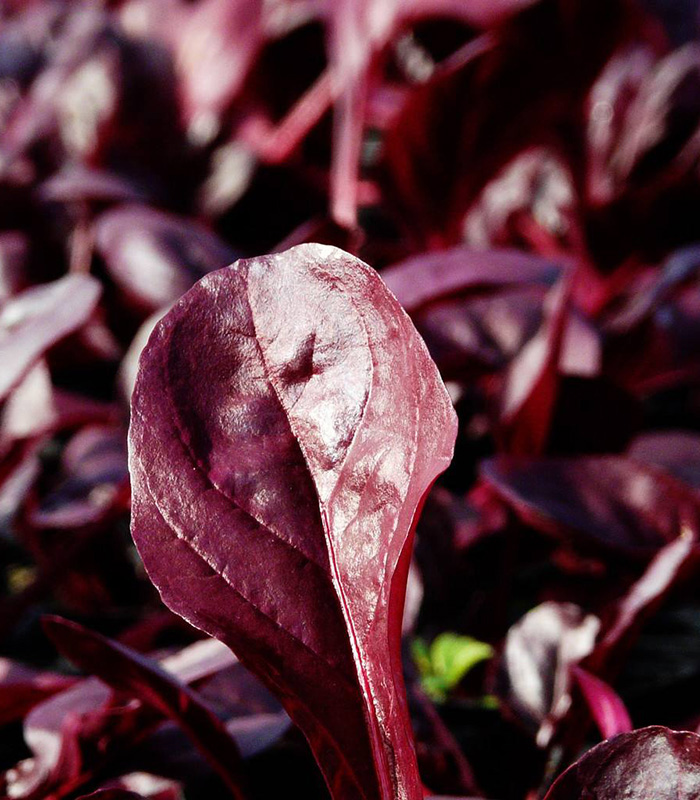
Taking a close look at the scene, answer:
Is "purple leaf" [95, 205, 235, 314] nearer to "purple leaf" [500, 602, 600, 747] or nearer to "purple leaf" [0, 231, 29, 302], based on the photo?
"purple leaf" [0, 231, 29, 302]

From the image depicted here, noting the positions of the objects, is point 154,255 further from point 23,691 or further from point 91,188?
point 23,691

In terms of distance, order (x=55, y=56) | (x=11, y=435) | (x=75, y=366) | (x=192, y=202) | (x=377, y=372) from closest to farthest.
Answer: (x=377, y=372)
(x=11, y=435)
(x=75, y=366)
(x=192, y=202)
(x=55, y=56)

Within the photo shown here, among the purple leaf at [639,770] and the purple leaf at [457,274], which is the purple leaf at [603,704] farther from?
the purple leaf at [457,274]

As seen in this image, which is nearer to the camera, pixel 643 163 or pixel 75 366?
pixel 75 366

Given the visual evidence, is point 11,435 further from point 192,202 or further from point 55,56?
point 55,56

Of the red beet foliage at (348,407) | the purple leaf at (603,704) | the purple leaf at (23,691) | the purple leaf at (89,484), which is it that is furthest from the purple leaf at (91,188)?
the purple leaf at (603,704)

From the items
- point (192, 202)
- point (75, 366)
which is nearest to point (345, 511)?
point (75, 366)

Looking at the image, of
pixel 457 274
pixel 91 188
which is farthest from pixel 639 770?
pixel 91 188
